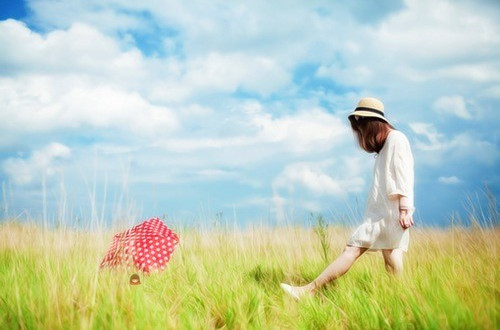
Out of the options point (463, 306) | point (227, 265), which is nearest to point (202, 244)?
point (227, 265)

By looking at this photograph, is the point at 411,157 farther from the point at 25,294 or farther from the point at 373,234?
the point at 25,294

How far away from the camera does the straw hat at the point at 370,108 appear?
421 centimetres

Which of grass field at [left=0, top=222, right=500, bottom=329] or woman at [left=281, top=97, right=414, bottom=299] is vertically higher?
woman at [left=281, top=97, right=414, bottom=299]

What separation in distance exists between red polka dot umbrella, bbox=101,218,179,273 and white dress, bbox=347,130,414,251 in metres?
2.11

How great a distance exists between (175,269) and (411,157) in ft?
8.62

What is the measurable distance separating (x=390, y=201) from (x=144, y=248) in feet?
8.44

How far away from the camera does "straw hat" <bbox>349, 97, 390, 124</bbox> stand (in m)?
4.21

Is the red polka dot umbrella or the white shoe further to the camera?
the red polka dot umbrella

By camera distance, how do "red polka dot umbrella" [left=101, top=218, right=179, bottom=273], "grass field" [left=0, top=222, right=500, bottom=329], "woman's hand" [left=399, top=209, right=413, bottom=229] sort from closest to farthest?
"grass field" [left=0, top=222, right=500, bottom=329], "woman's hand" [left=399, top=209, right=413, bottom=229], "red polka dot umbrella" [left=101, top=218, right=179, bottom=273]

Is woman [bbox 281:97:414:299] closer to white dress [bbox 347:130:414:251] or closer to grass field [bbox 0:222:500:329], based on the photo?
white dress [bbox 347:130:414:251]

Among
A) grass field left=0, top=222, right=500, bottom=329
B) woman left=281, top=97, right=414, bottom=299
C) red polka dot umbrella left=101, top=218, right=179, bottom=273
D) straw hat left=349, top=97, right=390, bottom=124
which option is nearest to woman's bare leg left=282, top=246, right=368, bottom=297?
woman left=281, top=97, right=414, bottom=299

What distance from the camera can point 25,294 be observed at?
3.58 m

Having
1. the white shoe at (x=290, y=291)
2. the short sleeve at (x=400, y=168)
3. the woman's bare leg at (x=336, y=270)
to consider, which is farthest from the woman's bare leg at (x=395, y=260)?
the white shoe at (x=290, y=291)

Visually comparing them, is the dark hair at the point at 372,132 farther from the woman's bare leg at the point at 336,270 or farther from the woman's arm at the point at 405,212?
the woman's bare leg at the point at 336,270
